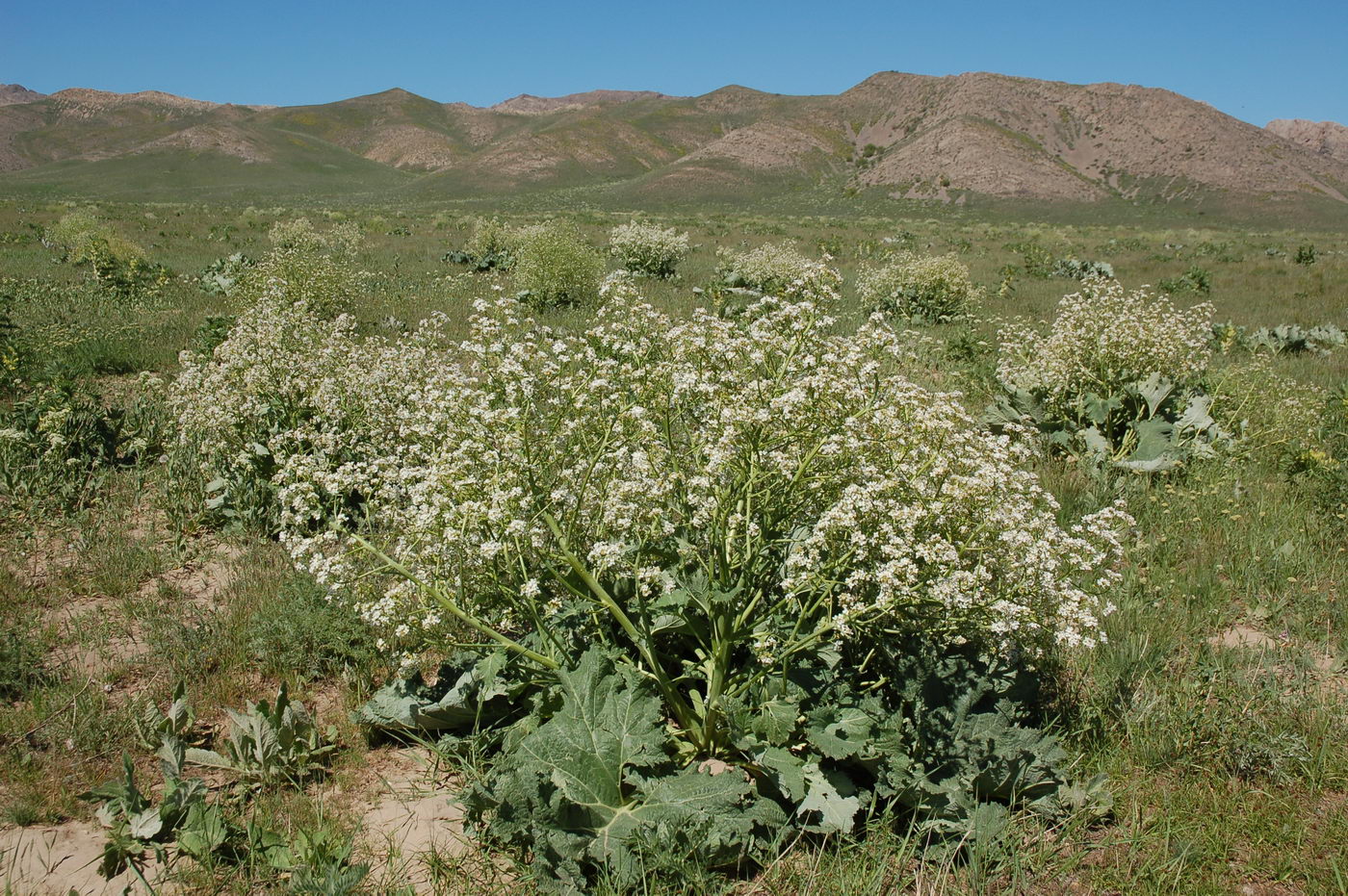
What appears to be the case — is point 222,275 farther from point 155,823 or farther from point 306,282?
point 155,823

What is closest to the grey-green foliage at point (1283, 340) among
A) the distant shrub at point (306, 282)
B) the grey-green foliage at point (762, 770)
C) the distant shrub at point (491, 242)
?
the grey-green foliage at point (762, 770)

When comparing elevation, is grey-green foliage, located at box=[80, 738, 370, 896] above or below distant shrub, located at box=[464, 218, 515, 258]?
below

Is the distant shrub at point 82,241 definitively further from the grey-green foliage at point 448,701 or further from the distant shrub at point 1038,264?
the distant shrub at point 1038,264

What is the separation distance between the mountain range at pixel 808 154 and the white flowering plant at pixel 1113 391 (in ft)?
231

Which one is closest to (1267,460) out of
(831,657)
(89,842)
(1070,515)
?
(1070,515)

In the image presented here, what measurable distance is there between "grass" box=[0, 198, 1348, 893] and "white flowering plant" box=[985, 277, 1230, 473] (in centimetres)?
48

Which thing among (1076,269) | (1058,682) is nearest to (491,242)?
(1076,269)

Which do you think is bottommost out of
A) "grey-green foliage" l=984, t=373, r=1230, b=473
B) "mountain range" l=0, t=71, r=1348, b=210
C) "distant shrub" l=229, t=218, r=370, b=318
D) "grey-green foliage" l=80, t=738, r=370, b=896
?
"grey-green foliage" l=80, t=738, r=370, b=896

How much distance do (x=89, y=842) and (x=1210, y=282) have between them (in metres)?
23.4

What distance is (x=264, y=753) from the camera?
3322mm

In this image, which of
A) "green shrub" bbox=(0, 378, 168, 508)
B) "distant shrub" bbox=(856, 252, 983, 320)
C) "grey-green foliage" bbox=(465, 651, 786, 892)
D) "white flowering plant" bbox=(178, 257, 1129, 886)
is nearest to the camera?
"grey-green foliage" bbox=(465, 651, 786, 892)

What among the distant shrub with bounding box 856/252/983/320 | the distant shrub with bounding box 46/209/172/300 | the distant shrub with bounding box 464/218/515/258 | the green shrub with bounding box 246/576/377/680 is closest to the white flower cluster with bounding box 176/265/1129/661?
the green shrub with bounding box 246/576/377/680

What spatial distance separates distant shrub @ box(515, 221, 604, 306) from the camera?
550 inches

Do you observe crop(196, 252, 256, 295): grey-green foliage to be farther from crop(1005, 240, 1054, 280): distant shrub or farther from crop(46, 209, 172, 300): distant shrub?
crop(1005, 240, 1054, 280): distant shrub
